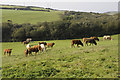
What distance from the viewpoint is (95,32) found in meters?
65.2

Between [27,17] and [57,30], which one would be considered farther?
[27,17]

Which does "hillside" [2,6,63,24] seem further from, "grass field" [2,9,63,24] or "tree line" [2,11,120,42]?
"tree line" [2,11,120,42]

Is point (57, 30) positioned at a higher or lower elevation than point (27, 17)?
lower

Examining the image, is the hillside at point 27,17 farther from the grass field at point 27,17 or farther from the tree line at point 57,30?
the tree line at point 57,30

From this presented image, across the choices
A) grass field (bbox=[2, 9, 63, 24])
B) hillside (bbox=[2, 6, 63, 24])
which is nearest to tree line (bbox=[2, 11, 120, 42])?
grass field (bbox=[2, 9, 63, 24])

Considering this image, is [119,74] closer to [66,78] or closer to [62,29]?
[66,78]

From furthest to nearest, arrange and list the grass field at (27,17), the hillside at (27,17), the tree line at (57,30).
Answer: the hillside at (27,17) < the grass field at (27,17) < the tree line at (57,30)

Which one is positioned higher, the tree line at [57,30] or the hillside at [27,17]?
the hillside at [27,17]

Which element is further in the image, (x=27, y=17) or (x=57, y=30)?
(x=27, y=17)

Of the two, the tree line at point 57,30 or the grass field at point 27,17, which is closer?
the tree line at point 57,30

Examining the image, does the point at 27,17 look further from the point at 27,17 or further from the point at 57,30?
the point at 57,30

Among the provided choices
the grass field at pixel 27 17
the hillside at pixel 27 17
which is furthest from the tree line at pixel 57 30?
the hillside at pixel 27 17

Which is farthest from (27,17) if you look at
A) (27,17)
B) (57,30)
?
(57,30)

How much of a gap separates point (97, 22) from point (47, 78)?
64.4m
